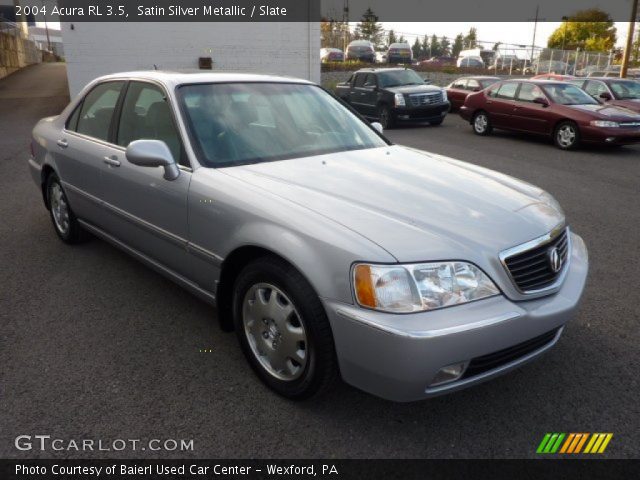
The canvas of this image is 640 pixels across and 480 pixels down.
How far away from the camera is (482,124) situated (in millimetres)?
13633

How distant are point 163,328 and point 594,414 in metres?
2.57

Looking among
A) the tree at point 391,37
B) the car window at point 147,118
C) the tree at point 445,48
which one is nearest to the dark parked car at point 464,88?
the car window at point 147,118

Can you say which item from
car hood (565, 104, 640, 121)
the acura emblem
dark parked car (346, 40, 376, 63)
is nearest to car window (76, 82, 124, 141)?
the acura emblem

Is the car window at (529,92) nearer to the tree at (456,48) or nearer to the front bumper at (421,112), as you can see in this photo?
the front bumper at (421,112)

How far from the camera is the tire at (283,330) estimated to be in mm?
2363

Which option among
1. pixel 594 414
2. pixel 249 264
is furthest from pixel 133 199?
pixel 594 414

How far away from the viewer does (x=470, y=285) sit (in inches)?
88.7

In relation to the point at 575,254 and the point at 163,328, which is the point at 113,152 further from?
the point at 575,254

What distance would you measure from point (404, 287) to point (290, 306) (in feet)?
2.03

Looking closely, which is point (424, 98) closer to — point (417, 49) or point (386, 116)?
point (386, 116)

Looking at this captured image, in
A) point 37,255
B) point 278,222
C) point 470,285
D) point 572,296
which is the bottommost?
point 37,255

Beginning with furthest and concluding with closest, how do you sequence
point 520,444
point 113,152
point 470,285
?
point 113,152 → point 520,444 → point 470,285

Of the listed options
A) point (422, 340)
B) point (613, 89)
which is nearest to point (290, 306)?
point (422, 340)

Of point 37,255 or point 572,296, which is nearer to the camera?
point 572,296
